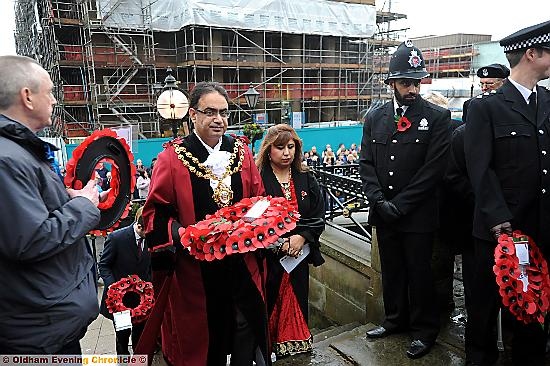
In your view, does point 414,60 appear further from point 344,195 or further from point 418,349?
point 344,195

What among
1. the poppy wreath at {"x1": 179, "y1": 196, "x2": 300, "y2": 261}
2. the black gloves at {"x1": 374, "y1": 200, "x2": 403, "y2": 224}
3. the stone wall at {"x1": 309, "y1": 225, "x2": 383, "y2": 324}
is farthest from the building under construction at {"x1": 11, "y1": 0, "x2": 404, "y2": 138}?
the poppy wreath at {"x1": 179, "y1": 196, "x2": 300, "y2": 261}

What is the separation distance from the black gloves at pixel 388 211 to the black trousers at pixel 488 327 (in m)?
0.54

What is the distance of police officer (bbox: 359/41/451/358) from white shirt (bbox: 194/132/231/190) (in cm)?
113

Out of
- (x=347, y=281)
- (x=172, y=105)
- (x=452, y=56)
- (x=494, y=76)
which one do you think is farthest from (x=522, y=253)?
(x=452, y=56)

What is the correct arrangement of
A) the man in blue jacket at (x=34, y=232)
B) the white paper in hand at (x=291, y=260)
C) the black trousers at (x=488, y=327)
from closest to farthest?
the man in blue jacket at (x=34, y=232) → the black trousers at (x=488, y=327) → the white paper in hand at (x=291, y=260)

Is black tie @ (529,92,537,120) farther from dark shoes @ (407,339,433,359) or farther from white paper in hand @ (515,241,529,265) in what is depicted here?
dark shoes @ (407,339,433,359)

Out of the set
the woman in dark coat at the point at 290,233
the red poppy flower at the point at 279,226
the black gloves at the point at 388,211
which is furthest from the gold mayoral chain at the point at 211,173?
the black gloves at the point at 388,211

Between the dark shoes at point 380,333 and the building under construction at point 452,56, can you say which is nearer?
the dark shoes at point 380,333

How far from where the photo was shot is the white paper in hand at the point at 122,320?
3.07 metres

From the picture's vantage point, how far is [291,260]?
330 centimetres

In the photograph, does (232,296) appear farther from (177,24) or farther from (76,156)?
(177,24)

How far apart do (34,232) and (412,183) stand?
7.84 feet

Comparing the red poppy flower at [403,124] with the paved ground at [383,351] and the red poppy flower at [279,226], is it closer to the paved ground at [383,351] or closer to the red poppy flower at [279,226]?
the red poppy flower at [279,226]

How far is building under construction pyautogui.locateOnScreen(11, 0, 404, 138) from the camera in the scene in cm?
2114
